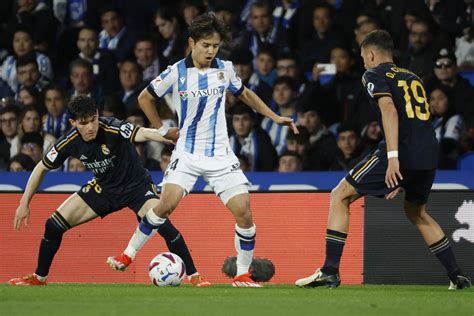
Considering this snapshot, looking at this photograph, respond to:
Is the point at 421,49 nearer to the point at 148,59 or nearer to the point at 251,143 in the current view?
the point at 251,143

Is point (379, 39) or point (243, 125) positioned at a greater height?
point (379, 39)

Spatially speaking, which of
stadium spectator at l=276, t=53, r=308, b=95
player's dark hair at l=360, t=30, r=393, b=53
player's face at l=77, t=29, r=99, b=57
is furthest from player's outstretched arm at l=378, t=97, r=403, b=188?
player's face at l=77, t=29, r=99, b=57

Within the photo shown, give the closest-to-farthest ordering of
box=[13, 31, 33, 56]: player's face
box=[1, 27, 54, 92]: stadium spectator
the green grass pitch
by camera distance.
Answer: the green grass pitch
box=[1, 27, 54, 92]: stadium spectator
box=[13, 31, 33, 56]: player's face

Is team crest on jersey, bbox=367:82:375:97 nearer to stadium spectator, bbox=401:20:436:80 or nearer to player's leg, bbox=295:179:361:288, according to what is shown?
player's leg, bbox=295:179:361:288

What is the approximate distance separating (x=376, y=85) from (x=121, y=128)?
226cm

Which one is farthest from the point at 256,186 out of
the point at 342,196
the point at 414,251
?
the point at 342,196

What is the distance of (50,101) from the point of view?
14.2 meters

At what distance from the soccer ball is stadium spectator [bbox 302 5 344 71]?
17.4 ft

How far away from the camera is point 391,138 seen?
826 centimetres

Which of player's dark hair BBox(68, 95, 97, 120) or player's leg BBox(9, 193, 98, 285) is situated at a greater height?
player's dark hair BBox(68, 95, 97, 120)

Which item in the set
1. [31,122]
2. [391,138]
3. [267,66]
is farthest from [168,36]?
[391,138]

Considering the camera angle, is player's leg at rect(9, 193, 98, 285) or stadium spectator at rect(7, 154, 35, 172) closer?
player's leg at rect(9, 193, 98, 285)

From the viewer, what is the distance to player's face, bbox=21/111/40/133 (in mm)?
14044

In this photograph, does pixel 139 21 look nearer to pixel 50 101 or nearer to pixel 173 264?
pixel 50 101
